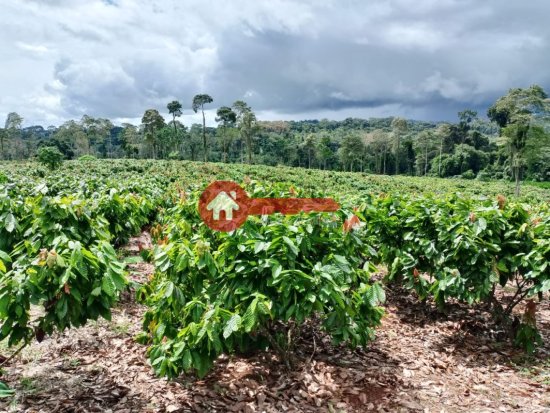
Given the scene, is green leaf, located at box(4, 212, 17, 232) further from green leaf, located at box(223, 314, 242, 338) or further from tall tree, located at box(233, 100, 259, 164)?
tall tree, located at box(233, 100, 259, 164)

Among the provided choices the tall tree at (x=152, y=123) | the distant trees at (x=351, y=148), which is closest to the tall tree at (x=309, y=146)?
the distant trees at (x=351, y=148)

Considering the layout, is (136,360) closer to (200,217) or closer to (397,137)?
(200,217)

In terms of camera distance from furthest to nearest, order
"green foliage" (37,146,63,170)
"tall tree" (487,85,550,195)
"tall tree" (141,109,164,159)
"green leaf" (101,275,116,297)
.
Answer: "tall tree" (141,109,164,159)
"tall tree" (487,85,550,195)
"green foliage" (37,146,63,170)
"green leaf" (101,275,116,297)

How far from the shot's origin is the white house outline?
12.7 feet

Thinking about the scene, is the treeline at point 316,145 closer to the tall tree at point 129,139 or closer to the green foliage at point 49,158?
the tall tree at point 129,139

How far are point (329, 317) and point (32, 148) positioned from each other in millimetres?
93438

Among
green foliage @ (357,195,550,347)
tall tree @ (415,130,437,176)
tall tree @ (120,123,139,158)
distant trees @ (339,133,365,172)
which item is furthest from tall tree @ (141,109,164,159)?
green foliage @ (357,195,550,347)

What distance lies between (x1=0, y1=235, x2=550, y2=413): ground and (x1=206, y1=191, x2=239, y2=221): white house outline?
144cm

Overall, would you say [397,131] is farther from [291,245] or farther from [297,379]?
[291,245]

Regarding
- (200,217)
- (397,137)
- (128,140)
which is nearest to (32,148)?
(128,140)

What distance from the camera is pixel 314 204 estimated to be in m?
4.04

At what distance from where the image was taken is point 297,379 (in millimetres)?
3729

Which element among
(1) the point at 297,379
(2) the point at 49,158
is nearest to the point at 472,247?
(1) the point at 297,379

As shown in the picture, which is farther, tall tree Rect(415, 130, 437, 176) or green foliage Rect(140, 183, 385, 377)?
tall tree Rect(415, 130, 437, 176)
